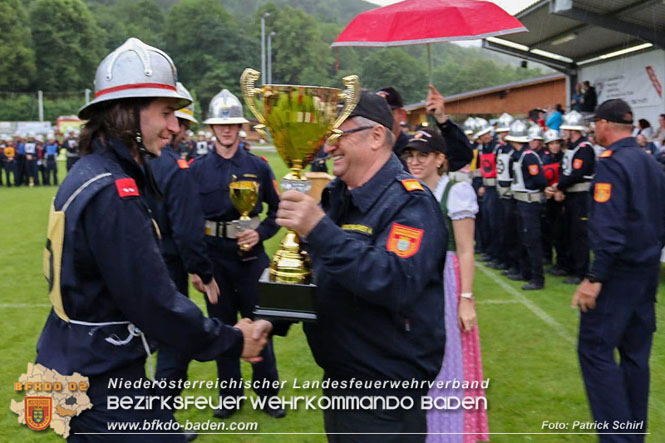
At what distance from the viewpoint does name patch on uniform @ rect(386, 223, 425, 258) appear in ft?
7.06

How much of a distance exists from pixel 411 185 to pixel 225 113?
121 inches

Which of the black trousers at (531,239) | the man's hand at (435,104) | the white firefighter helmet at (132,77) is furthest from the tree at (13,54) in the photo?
the white firefighter helmet at (132,77)

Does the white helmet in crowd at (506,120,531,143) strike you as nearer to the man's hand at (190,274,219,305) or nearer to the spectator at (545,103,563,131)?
the spectator at (545,103,563,131)

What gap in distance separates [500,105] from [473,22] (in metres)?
24.7

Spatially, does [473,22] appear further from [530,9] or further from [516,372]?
[530,9]

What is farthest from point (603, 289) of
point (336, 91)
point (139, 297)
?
point (139, 297)

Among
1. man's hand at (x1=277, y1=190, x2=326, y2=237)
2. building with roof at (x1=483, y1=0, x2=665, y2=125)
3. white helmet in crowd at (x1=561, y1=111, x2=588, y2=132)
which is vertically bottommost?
man's hand at (x1=277, y1=190, x2=326, y2=237)

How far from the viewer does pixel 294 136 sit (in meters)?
2.28

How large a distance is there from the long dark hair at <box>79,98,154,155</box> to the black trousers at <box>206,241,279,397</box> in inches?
97.6

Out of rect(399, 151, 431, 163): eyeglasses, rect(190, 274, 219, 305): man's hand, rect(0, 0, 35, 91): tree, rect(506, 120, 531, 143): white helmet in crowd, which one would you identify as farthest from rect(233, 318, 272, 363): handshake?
rect(0, 0, 35, 91): tree

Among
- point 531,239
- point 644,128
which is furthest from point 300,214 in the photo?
point 644,128

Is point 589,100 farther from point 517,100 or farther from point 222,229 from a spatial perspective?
point 222,229

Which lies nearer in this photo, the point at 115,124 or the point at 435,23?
the point at 115,124

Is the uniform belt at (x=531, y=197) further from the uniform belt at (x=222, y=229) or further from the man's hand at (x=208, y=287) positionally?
the man's hand at (x=208, y=287)
